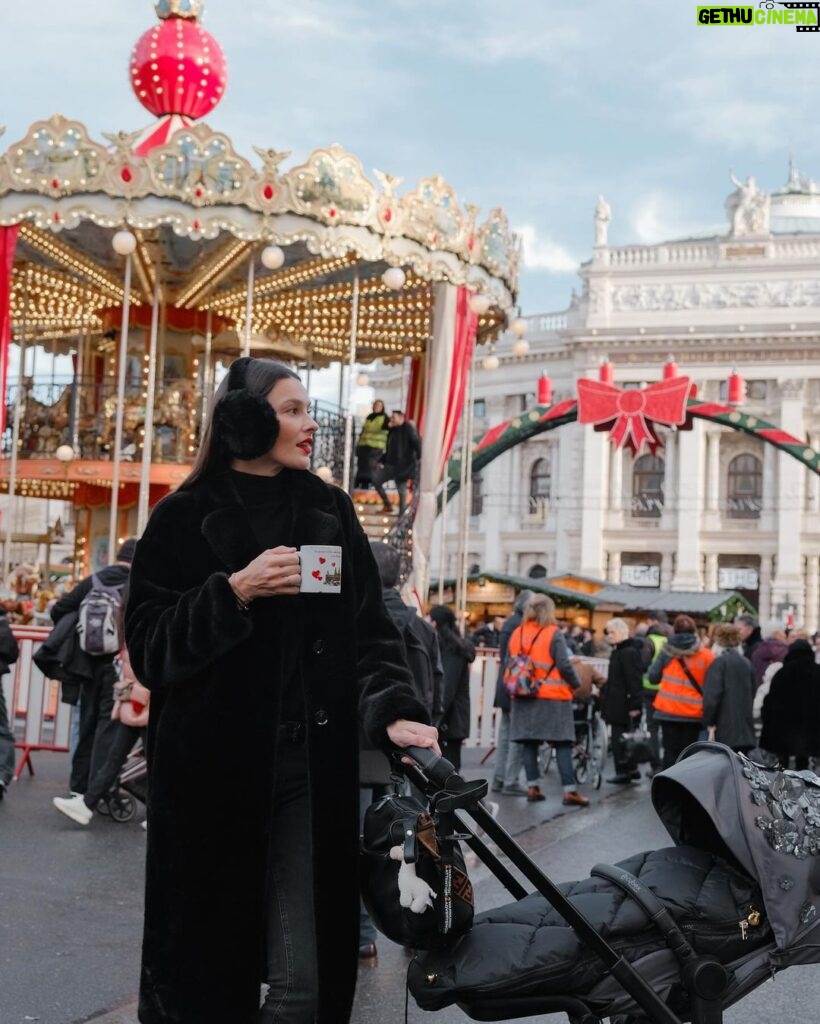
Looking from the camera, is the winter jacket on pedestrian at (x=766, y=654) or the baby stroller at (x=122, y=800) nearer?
the baby stroller at (x=122, y=800)

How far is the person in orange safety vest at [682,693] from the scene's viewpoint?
993 cm

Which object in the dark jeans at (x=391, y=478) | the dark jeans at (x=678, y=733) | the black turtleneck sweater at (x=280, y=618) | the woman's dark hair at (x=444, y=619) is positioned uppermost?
the dark jeans at (x=391, y=478)

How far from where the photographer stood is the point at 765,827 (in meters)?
3.16

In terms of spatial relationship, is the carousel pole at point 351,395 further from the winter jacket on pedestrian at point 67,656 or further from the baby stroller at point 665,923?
the baby stroller at point 665,923

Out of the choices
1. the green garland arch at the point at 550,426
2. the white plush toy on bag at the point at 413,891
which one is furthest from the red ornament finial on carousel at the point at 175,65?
the white plush toy on bag at the point at 413,891

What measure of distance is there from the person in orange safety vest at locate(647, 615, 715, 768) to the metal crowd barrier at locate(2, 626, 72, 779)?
477 cm

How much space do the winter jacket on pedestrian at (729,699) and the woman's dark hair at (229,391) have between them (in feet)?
23.5

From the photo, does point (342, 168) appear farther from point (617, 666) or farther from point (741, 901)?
point (741, 901)

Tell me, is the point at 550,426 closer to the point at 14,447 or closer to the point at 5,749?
the point at 14,447

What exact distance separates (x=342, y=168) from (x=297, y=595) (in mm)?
11566

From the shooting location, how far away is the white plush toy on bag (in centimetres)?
273

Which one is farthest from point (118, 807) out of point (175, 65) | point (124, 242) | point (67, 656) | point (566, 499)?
point (566, 499)

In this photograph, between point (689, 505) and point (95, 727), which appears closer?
point (95, 727)

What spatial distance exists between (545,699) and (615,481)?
42.9 m
